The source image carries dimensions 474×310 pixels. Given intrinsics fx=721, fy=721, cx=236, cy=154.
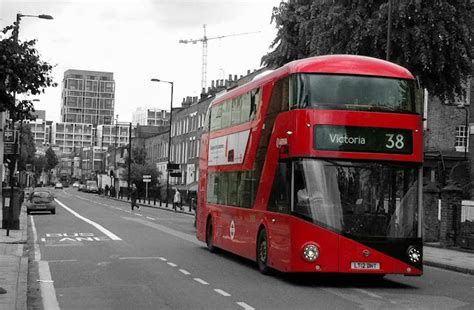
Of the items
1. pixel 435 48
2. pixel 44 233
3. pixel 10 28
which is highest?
pixel 435 48

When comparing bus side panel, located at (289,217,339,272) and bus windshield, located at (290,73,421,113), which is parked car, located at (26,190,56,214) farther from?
bus side panel, located at (289,217,339,272)

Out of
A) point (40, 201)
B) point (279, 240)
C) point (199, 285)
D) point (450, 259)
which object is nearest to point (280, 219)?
point (279, 240)

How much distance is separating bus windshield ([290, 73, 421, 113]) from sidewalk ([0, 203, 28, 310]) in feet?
19.6

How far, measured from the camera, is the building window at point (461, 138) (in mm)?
46625

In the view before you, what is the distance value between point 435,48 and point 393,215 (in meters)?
16.1

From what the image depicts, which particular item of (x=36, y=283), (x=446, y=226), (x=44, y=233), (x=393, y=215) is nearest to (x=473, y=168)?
(x=446, y=226)

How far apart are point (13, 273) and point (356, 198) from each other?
6.67m

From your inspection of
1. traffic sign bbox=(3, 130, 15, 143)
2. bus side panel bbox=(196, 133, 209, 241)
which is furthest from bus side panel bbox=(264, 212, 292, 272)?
traffic sign bbox=(3, 130, 15, 143)

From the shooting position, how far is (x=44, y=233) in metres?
27.0

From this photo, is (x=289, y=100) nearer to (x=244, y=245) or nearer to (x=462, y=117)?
(x=244, y=245)

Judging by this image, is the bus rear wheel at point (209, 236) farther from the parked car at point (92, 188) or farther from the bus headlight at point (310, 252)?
the parked car at point (92, 188)

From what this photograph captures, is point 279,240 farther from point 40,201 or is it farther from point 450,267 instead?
point 40,201

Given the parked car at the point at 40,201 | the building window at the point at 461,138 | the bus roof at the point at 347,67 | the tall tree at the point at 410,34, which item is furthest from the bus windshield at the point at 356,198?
the building window at the point at 461,138

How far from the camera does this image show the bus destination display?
13.4 m
